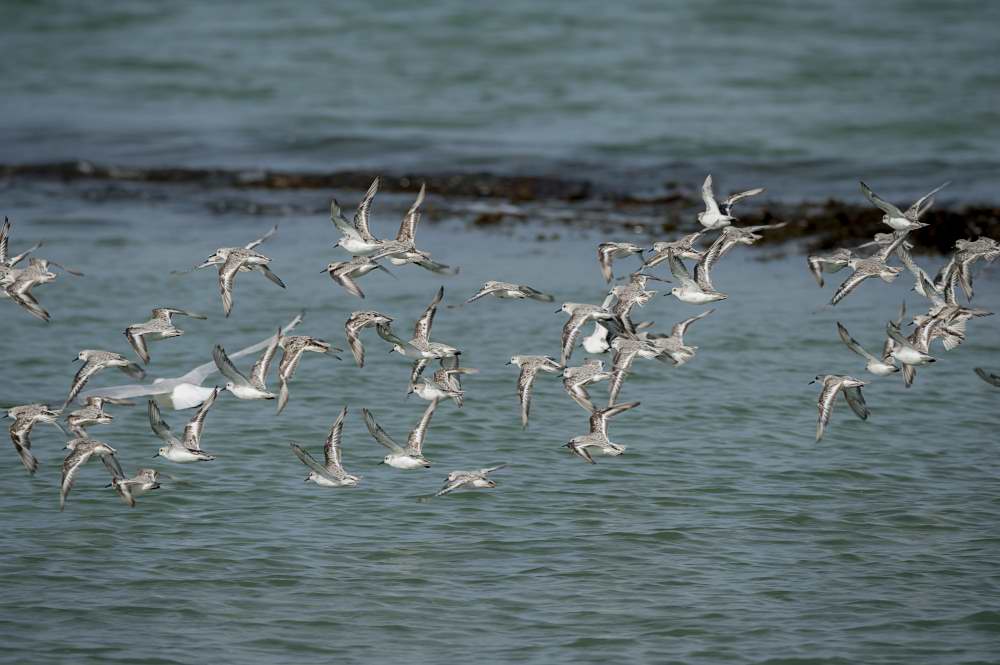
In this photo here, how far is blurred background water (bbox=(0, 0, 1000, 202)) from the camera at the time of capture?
27.0 metres

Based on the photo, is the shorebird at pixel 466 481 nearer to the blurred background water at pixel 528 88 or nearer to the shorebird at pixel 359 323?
the shorebird at pixel 359 323

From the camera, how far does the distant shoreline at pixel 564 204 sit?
20656 mm

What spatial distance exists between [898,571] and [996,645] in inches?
49.4

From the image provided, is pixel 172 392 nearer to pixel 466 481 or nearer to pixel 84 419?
pixel 84 419

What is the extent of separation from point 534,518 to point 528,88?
2382cm

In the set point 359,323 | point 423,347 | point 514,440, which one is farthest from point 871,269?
point 359,323

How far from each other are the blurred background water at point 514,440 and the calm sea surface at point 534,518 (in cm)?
3

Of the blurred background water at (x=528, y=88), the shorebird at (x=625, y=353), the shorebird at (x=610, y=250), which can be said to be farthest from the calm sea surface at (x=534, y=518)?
the blurred background water at (x=528, y=88)

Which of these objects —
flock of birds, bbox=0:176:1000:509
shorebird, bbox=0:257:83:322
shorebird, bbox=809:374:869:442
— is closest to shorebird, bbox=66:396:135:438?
flock of birds, bbox=0:176:1000:509

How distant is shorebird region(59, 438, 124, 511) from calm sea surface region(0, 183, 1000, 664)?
427 mm

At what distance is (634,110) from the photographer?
31.3 metres

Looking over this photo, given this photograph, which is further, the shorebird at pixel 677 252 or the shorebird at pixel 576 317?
the shorebird at pixel 677 252

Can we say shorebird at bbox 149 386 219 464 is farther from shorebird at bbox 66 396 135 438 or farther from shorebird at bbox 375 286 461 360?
shorebird at bbox 375 286 461 360

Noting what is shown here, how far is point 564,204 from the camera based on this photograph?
23.7 meters
